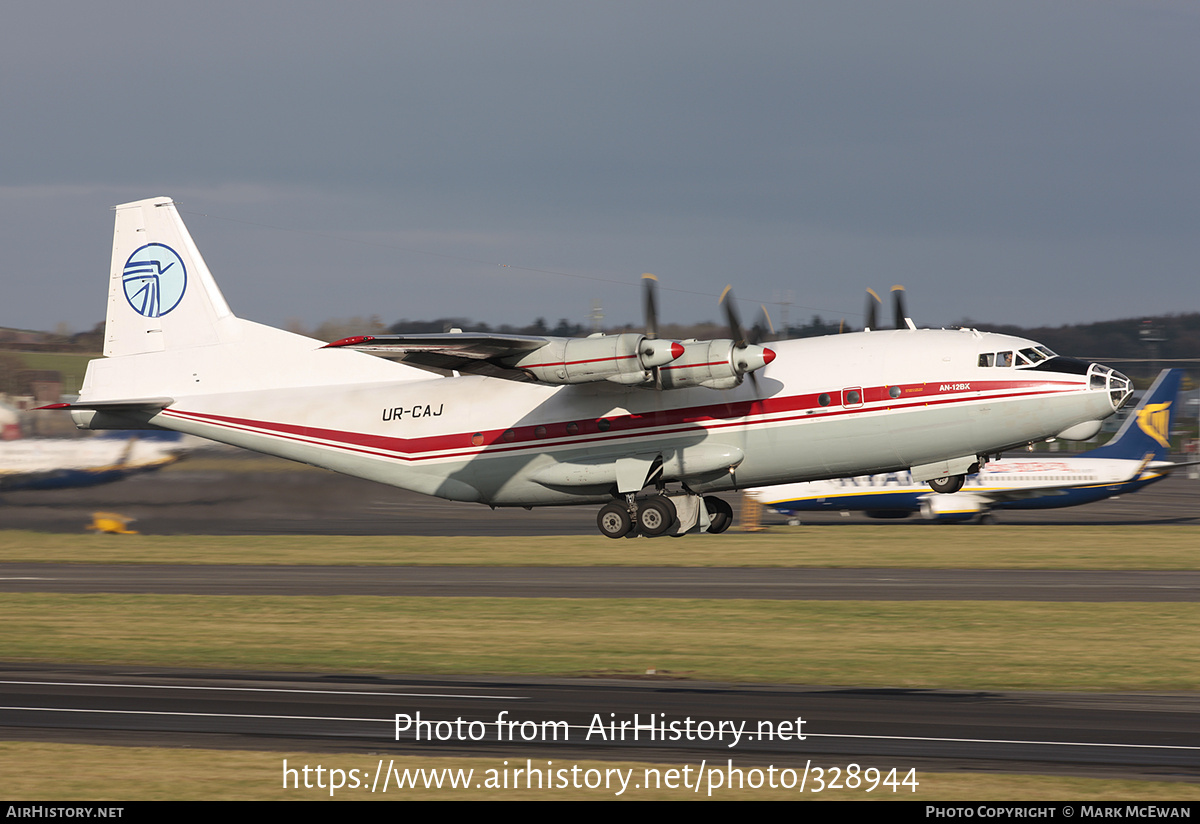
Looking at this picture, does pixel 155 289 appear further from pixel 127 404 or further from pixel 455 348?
pixel 455 348

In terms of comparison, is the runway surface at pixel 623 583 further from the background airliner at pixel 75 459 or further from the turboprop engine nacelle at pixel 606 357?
the turboprop engine nacelle at pixel 606 357

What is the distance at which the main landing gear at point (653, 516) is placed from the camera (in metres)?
29.8

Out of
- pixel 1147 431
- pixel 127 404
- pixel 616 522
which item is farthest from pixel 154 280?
pixel 1147 431

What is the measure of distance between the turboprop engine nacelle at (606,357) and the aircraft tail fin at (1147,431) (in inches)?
1242

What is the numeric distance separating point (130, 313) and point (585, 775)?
26.8m

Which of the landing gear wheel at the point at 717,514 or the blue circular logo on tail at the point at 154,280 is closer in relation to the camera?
the landing gear wheel at the point at 717,514

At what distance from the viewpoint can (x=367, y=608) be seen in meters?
28.3

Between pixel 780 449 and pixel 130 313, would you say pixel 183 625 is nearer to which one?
pixel 130 313

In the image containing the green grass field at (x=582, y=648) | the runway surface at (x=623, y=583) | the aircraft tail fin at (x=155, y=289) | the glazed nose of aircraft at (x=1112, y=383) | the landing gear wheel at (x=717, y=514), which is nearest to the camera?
the green grass field at (x=582, y=648)

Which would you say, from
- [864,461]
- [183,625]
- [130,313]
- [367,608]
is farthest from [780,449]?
[130,313]

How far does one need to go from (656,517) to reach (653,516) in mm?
83

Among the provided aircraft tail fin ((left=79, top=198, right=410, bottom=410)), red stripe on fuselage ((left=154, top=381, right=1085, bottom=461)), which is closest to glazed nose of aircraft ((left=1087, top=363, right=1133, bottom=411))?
red stripe on fuselage ((left=154, top=381, right=1085, bottom=461))

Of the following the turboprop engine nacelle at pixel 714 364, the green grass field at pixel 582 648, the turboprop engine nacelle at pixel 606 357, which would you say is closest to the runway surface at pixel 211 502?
the green grass field at pixel 582 648

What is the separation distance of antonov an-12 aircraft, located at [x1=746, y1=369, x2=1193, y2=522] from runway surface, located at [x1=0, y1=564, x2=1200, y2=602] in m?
16.3
